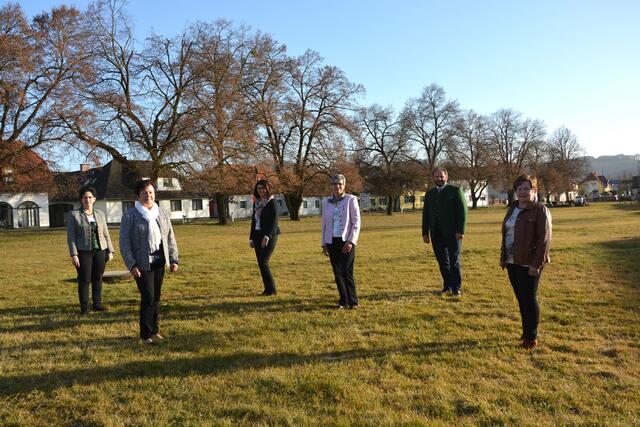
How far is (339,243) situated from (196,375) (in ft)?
9.79

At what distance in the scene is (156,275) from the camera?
5320mm

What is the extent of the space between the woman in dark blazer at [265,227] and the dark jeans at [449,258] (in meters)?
2.58

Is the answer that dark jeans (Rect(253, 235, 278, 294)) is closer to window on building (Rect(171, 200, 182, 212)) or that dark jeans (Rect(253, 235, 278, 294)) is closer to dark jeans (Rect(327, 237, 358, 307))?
dark jeans (Rect(327, 237, 358, 307))

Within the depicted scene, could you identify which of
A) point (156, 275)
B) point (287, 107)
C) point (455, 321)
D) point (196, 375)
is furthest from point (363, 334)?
point (287, 107)

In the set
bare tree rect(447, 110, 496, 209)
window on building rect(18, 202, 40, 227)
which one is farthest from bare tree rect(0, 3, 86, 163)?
bare tree rect(447, 110, 496, 209)

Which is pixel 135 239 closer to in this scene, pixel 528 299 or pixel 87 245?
pixel 87 245

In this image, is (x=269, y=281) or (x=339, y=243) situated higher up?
(x=339, y=243)

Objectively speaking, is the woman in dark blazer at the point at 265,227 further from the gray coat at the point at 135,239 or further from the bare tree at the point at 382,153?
the bare tree at the point at 382,153

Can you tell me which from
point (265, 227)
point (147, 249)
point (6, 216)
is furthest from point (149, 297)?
point (6, 216)

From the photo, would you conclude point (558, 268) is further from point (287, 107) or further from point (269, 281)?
point (287, 107)

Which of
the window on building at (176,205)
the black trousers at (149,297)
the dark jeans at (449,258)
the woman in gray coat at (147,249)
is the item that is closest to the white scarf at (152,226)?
the woman in gray coat at (147,249)

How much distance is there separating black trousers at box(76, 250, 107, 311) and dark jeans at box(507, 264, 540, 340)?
559 cm

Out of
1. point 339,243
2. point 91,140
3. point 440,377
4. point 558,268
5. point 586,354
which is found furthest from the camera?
point 91,140

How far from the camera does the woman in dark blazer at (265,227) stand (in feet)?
25.1
